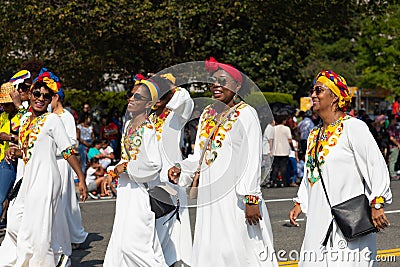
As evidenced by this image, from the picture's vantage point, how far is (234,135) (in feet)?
23.2

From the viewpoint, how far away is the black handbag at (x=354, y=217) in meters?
6.05

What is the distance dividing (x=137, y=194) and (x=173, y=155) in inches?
35.0

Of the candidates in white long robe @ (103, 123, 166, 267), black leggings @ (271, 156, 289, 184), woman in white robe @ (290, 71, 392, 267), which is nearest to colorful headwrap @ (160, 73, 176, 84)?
white long robe @ (103, 123, 166, 267)

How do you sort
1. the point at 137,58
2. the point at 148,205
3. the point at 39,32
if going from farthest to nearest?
the point at 137,58 < the point at 39,32 < the point at 148,205

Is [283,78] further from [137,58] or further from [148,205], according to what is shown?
[148,205]

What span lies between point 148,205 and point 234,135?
1143mm

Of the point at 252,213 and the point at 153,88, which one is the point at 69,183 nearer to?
the point at 153,88

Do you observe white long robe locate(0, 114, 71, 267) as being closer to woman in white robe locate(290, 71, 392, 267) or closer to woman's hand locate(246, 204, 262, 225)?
woman's hand locate(246, 204, 262, 225)

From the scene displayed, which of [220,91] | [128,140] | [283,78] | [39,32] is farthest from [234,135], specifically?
[283,78]

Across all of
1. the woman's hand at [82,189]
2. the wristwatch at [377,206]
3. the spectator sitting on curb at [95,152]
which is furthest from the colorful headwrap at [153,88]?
the spectator sitting on curb at [95,152]

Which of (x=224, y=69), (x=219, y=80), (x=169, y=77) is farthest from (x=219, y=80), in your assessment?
(x=169, y=77)

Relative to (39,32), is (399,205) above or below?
below

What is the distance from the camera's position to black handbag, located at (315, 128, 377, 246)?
6.05 meters

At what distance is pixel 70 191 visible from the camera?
32.0ft
